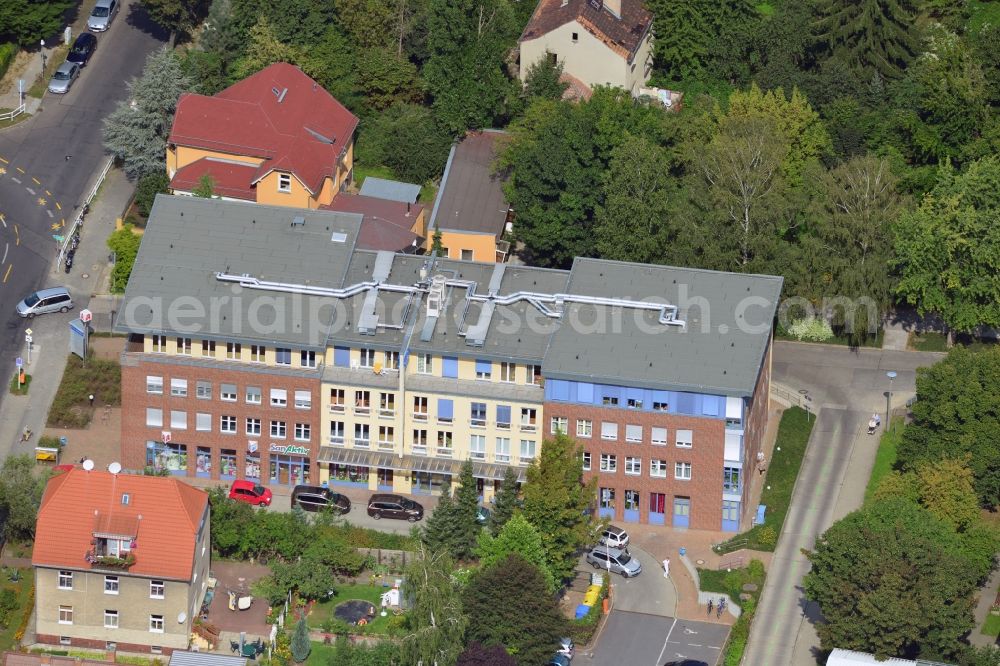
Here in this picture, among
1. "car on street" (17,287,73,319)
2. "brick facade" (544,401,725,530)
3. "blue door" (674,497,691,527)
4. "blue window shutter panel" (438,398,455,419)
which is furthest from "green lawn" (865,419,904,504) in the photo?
"car on street" (17,287,73,319)

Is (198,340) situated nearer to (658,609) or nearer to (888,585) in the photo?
(658,609)

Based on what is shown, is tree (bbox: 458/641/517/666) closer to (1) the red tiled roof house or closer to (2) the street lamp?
(1) the red tiled roof house

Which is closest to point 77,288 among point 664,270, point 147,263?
point 147,263

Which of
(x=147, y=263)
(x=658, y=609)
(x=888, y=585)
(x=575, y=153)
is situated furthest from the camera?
(x=575, y=153)

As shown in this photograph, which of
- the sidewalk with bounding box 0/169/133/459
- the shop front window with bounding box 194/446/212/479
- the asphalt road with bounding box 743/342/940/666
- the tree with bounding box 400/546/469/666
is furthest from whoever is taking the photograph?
the sidewalk with bounding box 0/169/133/459

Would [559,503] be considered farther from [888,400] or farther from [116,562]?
[888,400]

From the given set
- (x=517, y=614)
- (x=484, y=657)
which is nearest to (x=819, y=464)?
(x=517, y=614)
